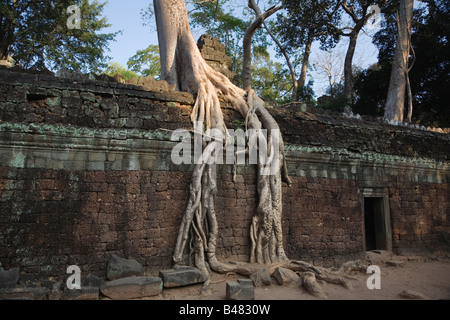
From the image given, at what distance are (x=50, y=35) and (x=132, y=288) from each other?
12034 millimetres

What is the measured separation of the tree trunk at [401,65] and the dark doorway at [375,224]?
4.51 metres

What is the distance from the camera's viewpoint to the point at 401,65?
11305mm

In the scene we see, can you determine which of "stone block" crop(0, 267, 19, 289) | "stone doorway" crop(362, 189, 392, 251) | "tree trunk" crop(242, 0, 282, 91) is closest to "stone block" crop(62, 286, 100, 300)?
"stone block" crop(0, 267, 19, 289)

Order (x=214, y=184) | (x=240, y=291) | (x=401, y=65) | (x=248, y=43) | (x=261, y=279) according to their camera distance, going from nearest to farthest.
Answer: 1. (x=240, y=291)
2. (x=261, y=279)
3. (x=214, y=184)
4. (x=248, y=43)
5. (x=401, y=65)

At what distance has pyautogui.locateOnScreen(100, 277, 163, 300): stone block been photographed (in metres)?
3.94

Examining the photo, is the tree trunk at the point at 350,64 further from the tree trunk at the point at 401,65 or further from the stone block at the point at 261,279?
the stone block at the point at 261,279

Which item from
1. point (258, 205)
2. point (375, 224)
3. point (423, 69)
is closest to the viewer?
point (258, 205)

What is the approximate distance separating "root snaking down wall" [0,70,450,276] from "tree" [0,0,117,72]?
322 inches

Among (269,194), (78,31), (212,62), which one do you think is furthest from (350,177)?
(78,31)

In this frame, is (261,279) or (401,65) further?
(401,65)

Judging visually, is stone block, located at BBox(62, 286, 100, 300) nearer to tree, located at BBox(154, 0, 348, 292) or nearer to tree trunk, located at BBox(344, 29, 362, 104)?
tree, located at BBox(154, 0, 348, 292)

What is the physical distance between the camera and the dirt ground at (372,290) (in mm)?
4292

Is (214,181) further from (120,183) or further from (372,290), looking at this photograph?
(372,290)

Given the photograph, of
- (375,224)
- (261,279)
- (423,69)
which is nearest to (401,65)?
(423,69)
